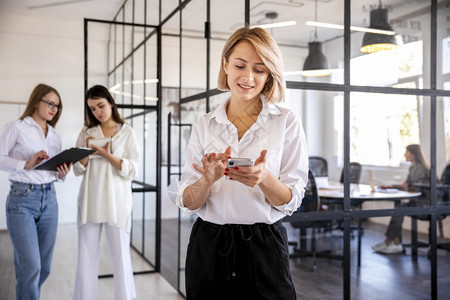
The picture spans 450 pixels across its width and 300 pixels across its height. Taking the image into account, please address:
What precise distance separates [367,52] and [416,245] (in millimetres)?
1297

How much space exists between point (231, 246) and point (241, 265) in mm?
67

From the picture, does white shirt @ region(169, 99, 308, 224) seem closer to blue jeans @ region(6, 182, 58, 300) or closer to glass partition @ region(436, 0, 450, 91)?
blue jeans @ region(6, 182, 58, 300)

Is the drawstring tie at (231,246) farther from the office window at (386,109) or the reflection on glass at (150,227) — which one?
the reflection on glass at (150,227)

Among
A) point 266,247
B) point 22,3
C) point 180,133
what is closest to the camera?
point 266,247

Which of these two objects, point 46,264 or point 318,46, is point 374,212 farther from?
point 46,264

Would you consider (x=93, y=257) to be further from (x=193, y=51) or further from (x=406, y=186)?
(x=406, y=186)

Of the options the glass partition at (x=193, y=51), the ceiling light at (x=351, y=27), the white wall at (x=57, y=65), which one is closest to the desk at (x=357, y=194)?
the ceiling light at (x=351, y=27)

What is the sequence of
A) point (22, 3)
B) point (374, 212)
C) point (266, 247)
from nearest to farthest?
point (266, 247)
point (374, 212)
point (22, 3)

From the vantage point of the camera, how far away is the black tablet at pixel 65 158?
256cm

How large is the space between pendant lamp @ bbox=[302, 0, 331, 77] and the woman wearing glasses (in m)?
1.59

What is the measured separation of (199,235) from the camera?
1396mm

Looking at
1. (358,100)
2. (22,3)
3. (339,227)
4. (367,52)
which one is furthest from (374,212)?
(22,3)

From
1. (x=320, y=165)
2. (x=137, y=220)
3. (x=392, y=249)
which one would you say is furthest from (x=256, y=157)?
(x=137, y=220)

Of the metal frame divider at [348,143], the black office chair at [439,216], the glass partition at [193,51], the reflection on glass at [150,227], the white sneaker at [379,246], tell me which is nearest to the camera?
the metal frame divider at [348,143]
